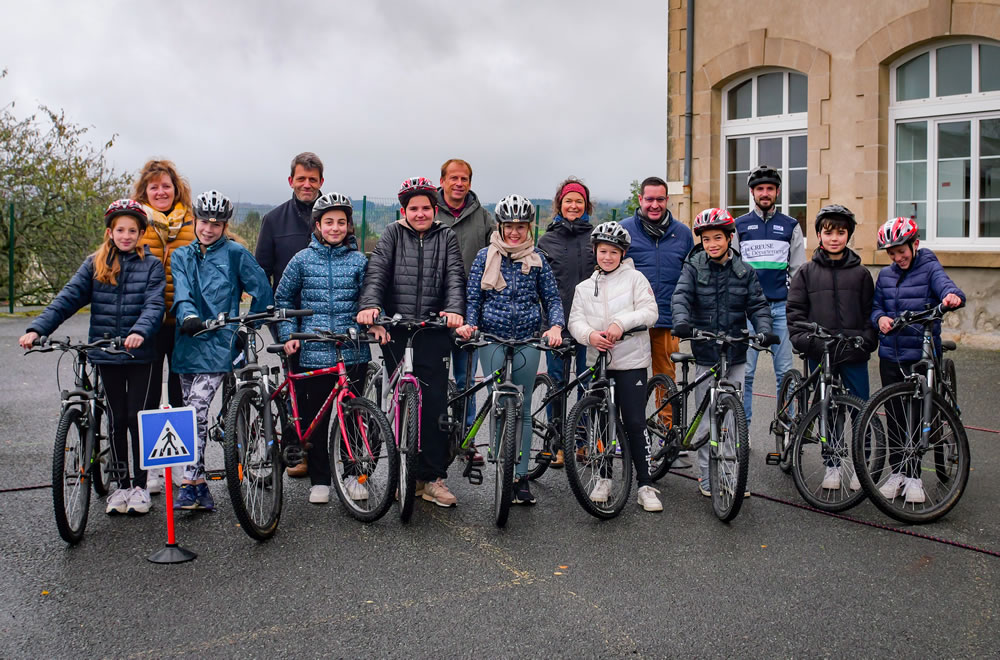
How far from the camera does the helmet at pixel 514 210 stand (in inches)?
235

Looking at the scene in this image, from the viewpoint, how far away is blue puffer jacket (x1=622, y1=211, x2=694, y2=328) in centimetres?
714

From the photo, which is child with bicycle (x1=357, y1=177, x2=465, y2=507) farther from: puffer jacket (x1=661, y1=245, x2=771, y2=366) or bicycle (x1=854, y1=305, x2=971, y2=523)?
bicycle (x1=854, y1=305, x2=971, y2=523)

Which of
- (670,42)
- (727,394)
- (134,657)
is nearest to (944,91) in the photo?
(670,42)

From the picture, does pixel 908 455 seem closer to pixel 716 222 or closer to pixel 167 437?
pixel 716 222

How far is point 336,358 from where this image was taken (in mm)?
5973

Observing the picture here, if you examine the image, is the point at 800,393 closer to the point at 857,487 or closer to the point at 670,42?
the point at 857,487

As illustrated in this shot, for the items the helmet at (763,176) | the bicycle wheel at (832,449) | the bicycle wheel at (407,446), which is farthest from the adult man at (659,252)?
the bicycle wheel at (407,446)

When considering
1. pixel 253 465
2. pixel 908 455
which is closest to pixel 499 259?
pixel 253 465

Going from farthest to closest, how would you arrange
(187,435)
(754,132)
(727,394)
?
(754,132), (727,394), (187,435)

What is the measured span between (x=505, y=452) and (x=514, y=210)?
1.53 meters

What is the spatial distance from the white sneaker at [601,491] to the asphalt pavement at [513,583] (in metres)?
0.14

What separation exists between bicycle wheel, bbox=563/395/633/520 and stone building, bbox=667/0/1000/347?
873 centimetres

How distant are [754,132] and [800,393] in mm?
9228

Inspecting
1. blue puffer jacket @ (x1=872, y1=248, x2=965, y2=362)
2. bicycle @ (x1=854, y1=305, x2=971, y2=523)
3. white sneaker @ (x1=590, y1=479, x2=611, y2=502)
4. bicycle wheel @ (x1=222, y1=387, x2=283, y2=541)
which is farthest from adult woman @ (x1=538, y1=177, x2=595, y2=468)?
bicycle wheel @ (x1=222, y1=387, x2=283, y2=541)
